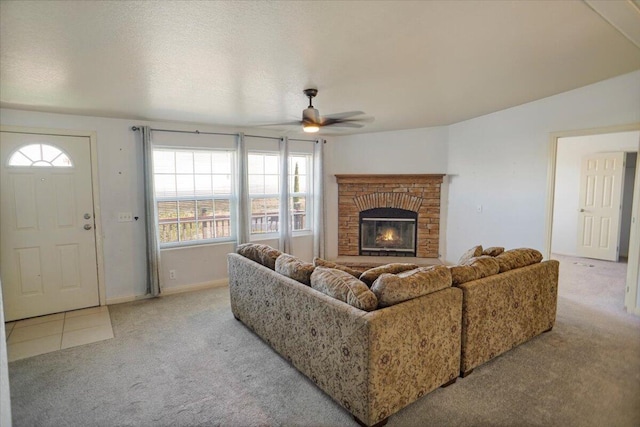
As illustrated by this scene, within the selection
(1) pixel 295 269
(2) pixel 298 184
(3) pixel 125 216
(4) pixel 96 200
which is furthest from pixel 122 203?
(1) pixel 295 269

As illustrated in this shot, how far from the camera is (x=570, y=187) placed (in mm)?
6414

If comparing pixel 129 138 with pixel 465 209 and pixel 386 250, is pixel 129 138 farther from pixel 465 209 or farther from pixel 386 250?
pixel 465 209

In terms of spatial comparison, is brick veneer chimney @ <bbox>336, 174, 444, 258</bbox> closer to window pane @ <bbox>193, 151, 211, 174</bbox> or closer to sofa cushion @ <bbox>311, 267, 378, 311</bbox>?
window pane @ <bbox>193, 151, 211, 174</bbox>

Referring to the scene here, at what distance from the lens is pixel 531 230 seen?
169 inches

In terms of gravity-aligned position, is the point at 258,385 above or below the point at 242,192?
below

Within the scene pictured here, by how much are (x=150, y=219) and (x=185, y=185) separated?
688mm

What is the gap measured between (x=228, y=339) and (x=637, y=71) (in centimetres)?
481

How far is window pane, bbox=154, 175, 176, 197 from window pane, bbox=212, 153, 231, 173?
0.61 m

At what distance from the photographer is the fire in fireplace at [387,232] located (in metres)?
5.87

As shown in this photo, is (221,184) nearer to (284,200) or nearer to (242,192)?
(242,192)

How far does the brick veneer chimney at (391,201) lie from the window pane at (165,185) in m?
2.69

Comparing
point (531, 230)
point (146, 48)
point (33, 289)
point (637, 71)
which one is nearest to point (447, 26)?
point (146, 48)

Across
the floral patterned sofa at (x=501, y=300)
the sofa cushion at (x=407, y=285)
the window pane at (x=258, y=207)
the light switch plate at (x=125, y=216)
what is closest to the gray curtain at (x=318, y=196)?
the window pane at (x=258, y=207)

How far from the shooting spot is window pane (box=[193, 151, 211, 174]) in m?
4.74
